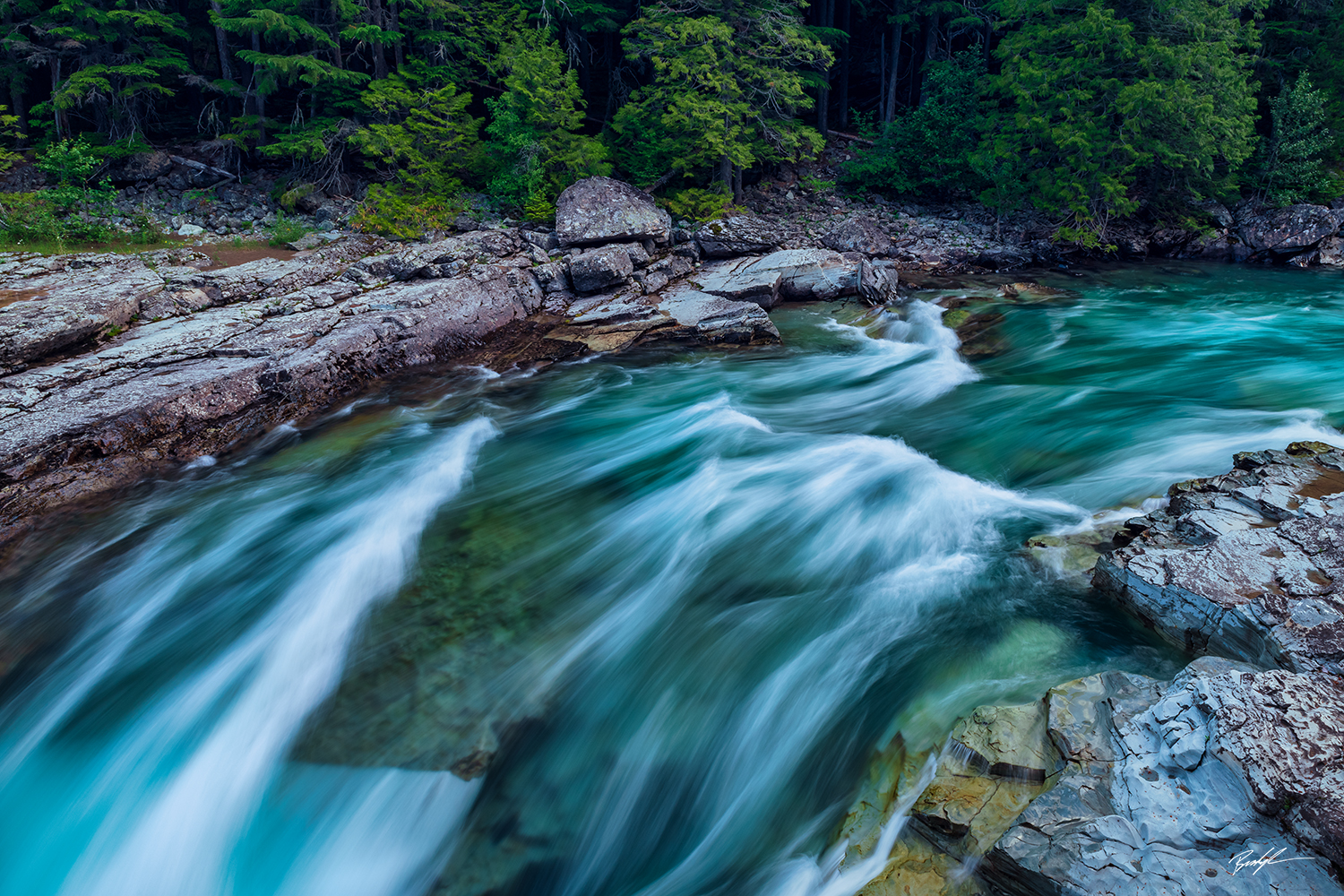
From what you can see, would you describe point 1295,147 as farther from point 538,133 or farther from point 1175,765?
point 1175,765

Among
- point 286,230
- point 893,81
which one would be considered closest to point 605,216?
point 286,230

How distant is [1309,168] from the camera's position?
51.6 ft

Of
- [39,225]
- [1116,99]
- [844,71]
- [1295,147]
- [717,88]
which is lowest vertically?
[39,225]

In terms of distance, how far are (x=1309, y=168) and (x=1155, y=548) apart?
1862 centimetres

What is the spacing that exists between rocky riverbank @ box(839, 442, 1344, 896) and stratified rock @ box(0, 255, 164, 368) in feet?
33.6

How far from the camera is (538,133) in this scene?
51.2ft

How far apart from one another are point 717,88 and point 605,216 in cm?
438

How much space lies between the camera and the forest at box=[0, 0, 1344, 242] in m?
13.8

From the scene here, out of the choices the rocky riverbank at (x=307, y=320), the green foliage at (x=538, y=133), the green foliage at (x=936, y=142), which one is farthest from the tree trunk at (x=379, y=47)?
the green foliage at (x=936, y=142)

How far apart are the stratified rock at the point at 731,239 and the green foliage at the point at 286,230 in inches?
354

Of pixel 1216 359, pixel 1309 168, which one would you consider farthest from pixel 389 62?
pixel 1309 168

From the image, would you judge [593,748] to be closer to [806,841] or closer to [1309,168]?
[806,841]
